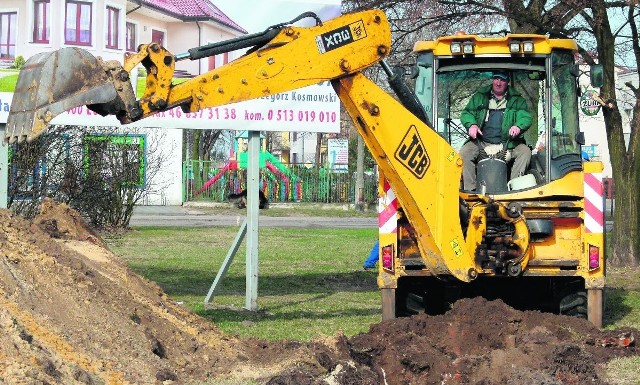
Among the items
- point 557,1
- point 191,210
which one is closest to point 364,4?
point 557,1

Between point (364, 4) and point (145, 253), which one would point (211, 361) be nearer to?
point (364, 4)

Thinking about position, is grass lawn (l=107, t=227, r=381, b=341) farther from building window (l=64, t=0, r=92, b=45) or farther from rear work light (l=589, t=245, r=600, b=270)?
building window (l=64, t=0, r=92, b=45)

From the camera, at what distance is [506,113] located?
11.8m

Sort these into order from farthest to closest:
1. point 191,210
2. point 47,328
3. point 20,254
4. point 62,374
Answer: point 191,210
point 20,254
point 47,328
point 62,374

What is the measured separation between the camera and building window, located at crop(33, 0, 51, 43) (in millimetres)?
14398

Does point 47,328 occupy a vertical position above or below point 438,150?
below

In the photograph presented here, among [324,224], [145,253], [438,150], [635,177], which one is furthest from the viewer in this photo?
[324,224]

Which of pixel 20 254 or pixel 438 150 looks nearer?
pixel 20 254

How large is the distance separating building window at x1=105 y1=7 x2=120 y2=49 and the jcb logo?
6230 mm

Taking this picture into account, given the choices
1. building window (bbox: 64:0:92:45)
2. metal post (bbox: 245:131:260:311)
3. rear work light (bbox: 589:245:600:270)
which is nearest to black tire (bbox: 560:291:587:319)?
rear work light (bbox: 589:245:600:270)

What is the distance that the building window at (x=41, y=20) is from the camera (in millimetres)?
14398

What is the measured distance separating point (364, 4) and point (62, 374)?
1383cm

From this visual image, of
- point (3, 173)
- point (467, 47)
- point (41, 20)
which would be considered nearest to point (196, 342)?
point (3, 173)

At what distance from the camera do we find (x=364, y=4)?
1984 cm
